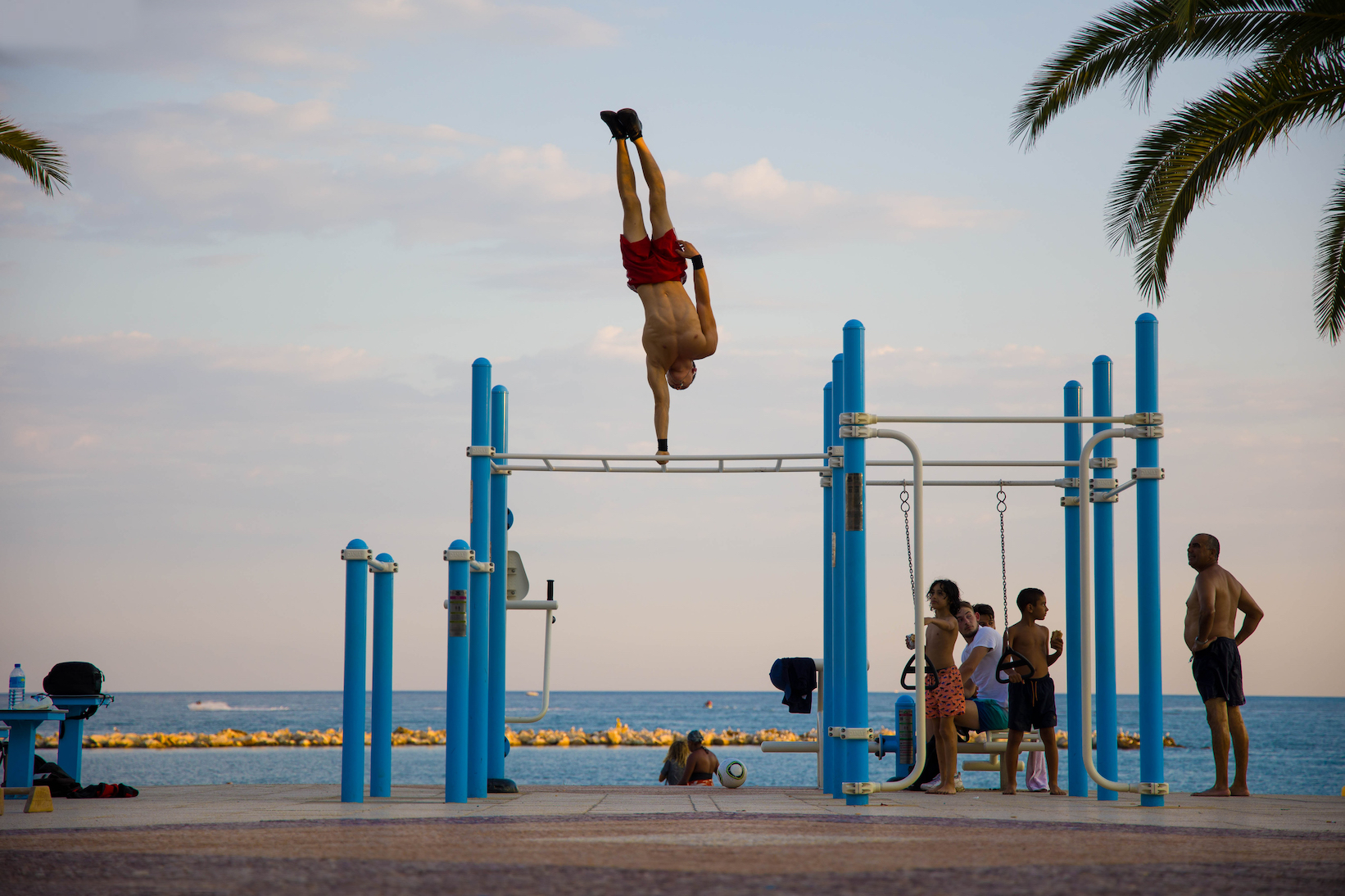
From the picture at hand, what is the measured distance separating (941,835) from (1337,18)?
941cm

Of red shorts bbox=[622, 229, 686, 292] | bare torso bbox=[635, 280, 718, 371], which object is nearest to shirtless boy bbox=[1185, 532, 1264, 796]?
bare torso bbox=[635, 280, 718, 371]

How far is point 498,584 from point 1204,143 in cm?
794

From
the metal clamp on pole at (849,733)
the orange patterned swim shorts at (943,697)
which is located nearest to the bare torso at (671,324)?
the metal clamp on pole at (849,733)

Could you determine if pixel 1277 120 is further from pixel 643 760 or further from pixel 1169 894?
pixel 643 760

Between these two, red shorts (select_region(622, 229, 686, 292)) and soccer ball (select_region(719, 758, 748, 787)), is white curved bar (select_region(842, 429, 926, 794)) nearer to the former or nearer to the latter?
red shorts (select_region(622, 229, 686, 292))

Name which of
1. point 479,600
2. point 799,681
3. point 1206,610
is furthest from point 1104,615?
point 479,600

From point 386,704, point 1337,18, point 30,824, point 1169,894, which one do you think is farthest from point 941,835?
point 1337,18

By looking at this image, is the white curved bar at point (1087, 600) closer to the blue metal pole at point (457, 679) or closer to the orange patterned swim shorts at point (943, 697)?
the orange patterned swim shorts at point (943, 697)

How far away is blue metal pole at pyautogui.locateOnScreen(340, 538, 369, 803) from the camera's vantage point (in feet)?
29.1

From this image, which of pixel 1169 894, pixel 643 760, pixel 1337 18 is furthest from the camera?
pixel 643 760

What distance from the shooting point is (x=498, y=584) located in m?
10.3

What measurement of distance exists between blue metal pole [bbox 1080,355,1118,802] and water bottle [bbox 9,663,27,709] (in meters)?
8.20

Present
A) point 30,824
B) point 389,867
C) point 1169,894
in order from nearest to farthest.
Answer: point 1169,894 < point 389,867 < point 30,824

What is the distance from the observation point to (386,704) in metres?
9.31
